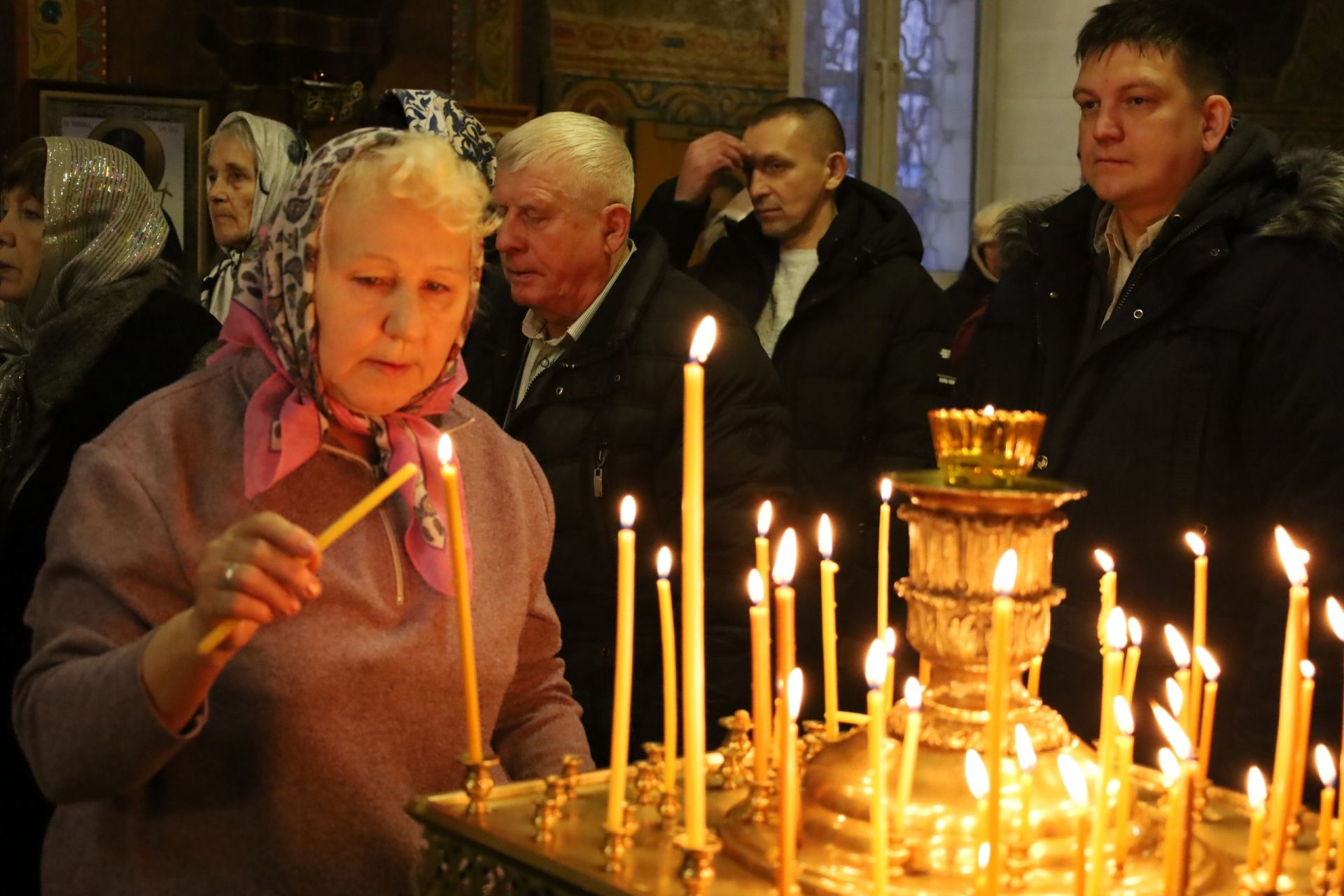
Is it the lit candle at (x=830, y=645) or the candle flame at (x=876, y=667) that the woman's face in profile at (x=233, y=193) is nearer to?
the lit candle at (x=830, y=645)

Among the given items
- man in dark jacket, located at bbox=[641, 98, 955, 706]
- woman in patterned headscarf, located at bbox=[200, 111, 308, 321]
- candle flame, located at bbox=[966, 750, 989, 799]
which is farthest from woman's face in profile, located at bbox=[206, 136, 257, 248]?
candle flame, located at bbox=[966, 750, 989, 799]

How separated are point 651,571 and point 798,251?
154 centimetres

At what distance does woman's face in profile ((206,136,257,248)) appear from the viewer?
4.14 meters

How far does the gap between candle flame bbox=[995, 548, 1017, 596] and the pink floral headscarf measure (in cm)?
73

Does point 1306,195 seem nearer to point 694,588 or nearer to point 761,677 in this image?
point 761,677

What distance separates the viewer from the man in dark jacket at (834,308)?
3854 millimetres

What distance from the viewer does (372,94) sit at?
6953mm

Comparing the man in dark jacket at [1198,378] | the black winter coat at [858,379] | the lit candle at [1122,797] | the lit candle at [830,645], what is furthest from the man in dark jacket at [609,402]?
the lit candle at [1122,797]

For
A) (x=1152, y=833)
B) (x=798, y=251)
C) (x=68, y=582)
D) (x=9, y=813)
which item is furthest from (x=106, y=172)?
(x=1152, y=833)

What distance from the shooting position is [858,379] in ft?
12.8

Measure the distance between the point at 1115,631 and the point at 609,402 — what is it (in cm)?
189

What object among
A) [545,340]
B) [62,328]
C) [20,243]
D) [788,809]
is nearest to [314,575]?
[788,809]

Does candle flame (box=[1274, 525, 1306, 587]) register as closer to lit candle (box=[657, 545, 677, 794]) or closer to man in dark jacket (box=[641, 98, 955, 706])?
lit candle (box=[657, 545, 677, 794])

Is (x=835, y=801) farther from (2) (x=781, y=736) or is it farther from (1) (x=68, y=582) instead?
(1) (x=68, y=582)
